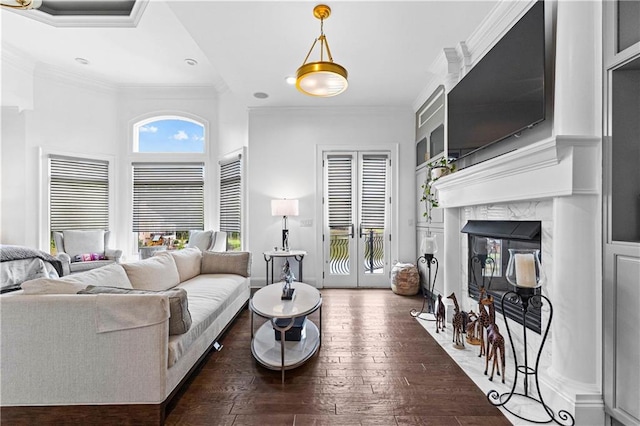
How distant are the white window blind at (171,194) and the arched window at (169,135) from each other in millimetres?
343

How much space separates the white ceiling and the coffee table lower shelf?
9.62 ft

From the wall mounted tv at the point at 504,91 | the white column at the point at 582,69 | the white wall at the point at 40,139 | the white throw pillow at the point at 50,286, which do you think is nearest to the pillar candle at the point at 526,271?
the white column at the point at 582,69

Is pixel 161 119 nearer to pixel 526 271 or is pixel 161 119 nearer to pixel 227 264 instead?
pixel 227 264

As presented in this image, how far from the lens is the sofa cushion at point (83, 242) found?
16.5 ft

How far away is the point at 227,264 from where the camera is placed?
156 inches

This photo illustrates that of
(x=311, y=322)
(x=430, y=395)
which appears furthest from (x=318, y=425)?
(x=311, y=322)

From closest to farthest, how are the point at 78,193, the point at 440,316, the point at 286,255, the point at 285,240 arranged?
the point at 440,316, the point at 286,255, the point at 285,240, the point at 78,193

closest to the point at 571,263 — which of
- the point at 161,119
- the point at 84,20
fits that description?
the point at 84,20

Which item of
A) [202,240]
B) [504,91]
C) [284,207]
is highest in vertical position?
[504,91]

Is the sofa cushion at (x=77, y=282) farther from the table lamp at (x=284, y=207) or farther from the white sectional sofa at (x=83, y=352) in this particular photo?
the table lamp at (x=284, y=207)

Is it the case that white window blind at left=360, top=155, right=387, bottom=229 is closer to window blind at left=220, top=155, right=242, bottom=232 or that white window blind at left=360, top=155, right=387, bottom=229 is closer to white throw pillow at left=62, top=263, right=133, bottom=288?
window blind at left=220, top=155, right=242, bottom=232

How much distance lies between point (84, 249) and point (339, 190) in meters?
4.33

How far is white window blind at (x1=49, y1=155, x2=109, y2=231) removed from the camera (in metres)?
5.33

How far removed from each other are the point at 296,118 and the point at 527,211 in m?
3.89
